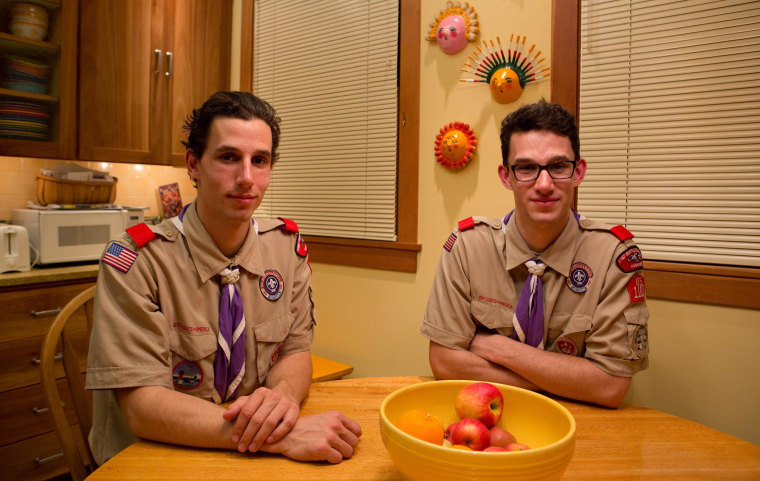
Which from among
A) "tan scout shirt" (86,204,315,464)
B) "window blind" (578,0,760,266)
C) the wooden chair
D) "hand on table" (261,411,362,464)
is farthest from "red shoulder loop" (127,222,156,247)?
"window blind" (578,0,760,266)

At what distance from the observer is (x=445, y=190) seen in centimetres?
244

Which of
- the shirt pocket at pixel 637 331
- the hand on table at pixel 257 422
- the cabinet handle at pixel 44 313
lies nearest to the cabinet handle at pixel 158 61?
the cabinet handle at pixel 44 313

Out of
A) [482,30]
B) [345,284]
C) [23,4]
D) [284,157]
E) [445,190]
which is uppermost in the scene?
[23,4]

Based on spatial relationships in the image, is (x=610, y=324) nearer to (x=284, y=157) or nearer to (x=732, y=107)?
(x=732, y=107)

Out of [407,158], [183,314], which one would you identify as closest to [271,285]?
[183,314]

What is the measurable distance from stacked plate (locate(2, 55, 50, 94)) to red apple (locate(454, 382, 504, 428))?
2.80m

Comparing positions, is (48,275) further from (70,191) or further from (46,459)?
(46,459)

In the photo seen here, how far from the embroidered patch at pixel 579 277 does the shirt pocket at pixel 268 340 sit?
84cm

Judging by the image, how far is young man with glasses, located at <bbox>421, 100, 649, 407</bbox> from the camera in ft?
4.37

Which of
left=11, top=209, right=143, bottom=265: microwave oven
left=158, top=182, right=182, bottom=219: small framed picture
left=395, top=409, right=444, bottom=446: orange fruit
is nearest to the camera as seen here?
left=395, top=409, right=444, bottom=446: orange fruit

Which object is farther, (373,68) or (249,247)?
(373,68)

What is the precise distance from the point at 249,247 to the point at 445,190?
1.28 meters

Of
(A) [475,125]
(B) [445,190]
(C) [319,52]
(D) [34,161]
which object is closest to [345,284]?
(B) [445,190]

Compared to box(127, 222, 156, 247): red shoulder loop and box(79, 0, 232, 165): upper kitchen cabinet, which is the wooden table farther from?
box(79, 0, 232, 165): upper kitchen cabinet
